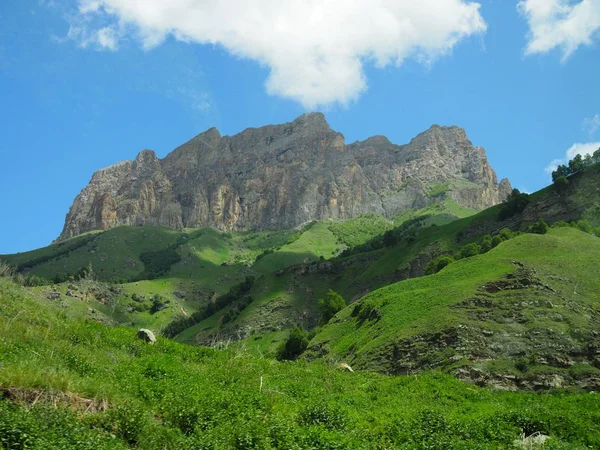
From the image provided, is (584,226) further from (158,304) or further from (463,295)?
(158,304)

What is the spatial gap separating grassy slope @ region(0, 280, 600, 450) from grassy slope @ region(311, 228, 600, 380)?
23273 mm

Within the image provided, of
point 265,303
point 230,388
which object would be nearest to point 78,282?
point 265,303

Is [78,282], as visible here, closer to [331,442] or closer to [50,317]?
[50,317]

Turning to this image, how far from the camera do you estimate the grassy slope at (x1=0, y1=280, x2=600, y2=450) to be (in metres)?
12.2

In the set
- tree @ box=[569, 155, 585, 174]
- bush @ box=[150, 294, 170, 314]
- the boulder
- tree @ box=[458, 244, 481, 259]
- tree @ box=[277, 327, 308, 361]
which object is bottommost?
tree @ box=[277, 327, 308, 361]

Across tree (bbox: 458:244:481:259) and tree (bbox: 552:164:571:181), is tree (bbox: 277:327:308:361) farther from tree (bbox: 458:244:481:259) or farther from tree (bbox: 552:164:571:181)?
tree (bbox: 552:164:571:181)

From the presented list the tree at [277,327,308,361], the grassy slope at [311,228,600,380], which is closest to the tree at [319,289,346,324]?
the tree at [277,327,308,361]

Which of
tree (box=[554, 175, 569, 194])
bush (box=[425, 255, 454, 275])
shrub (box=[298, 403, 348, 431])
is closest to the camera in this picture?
shrub (box=[298, 403, 348, 431])

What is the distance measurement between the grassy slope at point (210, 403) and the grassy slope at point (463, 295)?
23273mm

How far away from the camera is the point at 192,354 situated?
942 inches

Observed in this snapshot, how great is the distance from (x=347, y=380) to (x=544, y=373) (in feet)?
71.3

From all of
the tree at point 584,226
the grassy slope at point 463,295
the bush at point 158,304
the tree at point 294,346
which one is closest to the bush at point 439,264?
the grassy slope at point 463,295

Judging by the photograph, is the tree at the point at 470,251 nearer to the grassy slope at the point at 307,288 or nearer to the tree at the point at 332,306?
the grassy slope at the point at 307,288

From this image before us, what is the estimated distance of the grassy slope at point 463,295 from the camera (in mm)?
49438
